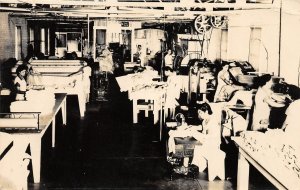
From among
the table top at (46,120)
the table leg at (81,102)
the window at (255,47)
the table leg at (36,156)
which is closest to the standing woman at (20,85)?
the table top at (46,120)

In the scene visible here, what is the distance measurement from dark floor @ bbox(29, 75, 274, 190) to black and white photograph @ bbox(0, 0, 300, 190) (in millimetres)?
18

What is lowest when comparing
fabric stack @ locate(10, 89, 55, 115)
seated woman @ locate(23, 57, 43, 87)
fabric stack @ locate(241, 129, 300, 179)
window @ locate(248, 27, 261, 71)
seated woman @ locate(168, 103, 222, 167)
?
seated woman @ locate(168, 103, 222, 167)

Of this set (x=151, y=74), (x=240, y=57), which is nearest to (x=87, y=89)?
(x=151, y=74)

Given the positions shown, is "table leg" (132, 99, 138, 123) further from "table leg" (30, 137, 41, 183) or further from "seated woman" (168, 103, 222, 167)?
"table leg" (30, 137, 41, 183)

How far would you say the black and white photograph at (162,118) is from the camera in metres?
4.55

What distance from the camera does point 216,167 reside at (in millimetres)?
5340

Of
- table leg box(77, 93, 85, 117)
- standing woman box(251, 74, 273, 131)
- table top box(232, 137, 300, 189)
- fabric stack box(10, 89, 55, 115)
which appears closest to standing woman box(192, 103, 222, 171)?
standing woman box(251, 74, 273, 131)

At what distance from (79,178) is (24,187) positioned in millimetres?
1261

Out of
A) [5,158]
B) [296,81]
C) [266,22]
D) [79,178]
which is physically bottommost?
[79,178]

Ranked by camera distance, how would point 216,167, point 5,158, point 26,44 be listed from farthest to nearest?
1. point 26,44
2. point 216,167
3. point 5,158

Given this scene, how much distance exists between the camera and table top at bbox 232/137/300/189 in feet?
10.5

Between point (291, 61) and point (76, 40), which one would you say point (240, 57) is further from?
point (76, 40)

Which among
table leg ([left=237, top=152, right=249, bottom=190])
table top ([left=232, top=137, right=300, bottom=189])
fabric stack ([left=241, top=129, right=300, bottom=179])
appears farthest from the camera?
table leg ([left=237, top=152, right=249, bottom=190])

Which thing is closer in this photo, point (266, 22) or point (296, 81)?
point (296, 81)
